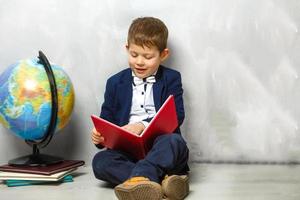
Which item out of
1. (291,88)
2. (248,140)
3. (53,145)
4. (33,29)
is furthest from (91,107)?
(291,88)

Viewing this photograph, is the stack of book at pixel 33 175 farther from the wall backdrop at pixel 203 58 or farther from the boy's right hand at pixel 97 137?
the wall backdrop at pixel 203 58

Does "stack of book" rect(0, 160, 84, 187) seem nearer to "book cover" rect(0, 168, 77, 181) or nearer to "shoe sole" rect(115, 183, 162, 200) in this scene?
"book cover" rect(0, 168, 77, 181)

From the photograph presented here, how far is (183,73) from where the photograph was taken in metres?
2.89

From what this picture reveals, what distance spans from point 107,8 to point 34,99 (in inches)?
27.2

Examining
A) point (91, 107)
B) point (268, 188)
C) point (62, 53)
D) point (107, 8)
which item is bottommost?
point (268, 188)

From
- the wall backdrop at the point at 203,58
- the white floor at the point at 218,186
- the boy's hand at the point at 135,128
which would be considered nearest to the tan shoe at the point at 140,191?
the white floor at the point at 218,186

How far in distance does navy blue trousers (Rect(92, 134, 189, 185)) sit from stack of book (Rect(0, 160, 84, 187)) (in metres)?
0.21

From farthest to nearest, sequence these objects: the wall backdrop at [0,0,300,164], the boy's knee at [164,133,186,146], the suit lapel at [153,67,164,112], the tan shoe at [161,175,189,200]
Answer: the wall backdrop at [0,0,300,164] → the suit lapel at [153,67,164,112] → the boy's knee at [164,133,186,146] → the tan shoe at [161,175,189,200]

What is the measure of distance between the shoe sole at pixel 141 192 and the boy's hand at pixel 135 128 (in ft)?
1.12

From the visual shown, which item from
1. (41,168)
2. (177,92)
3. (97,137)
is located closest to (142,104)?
(177,92)

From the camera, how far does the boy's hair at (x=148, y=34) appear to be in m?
2.45

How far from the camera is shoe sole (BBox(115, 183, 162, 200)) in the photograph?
206 centimetres

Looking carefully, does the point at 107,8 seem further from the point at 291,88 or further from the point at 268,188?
the point at 268,188

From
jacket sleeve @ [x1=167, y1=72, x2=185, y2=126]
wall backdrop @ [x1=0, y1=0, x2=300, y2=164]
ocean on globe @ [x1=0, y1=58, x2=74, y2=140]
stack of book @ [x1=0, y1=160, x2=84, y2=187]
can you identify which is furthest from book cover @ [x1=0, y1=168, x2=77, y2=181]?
jacket sleeve @ [x1=167, y1=72, x2=185, y2=126]
